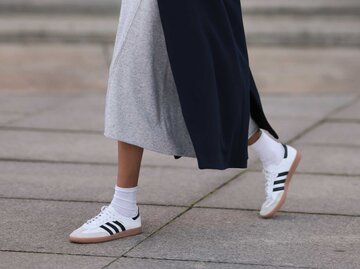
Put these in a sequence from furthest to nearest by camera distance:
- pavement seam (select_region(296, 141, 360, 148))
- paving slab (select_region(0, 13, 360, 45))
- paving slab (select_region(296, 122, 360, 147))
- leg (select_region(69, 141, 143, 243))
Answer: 1. paving slab (select_region(0, 13, 360, 45))
2. paving slab (select_region(296, 122, 360, 147))
3. pavement seam (select_region(296, 141, 360, 148))
4. leg (select_region(69, 141, 143, 243))

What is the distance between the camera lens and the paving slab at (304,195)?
5281 mm

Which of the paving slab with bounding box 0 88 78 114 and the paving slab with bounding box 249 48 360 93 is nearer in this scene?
the paving slab with bounding box 0 88 78 114

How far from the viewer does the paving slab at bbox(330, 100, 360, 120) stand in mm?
7824

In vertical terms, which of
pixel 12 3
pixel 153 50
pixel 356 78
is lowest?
pixel 356 78

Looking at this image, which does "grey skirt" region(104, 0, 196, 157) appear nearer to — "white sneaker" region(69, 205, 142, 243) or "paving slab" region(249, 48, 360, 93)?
"white sneaker" region(69, 205, 142, 243)

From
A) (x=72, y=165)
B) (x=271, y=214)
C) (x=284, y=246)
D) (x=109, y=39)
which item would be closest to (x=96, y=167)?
(x=72, y=165)

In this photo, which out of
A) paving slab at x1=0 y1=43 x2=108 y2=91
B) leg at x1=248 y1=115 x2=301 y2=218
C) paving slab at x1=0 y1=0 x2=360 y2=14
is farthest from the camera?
paving slab at x1=0 y1=0 x2=360 y2=14

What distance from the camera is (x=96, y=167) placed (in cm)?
620

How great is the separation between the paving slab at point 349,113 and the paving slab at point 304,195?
6.29 ft

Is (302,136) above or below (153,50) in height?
below

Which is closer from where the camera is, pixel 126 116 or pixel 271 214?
pixel 126 116

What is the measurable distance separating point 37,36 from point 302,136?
13.4ft

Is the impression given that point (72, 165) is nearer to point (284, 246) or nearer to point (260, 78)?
point (284, 246)

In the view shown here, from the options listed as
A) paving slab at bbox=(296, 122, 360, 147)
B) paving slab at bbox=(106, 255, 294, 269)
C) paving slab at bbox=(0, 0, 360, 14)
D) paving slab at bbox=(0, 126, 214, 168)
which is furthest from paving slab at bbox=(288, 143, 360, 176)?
paving slab at bbox=(0, 0, 360, 14)
